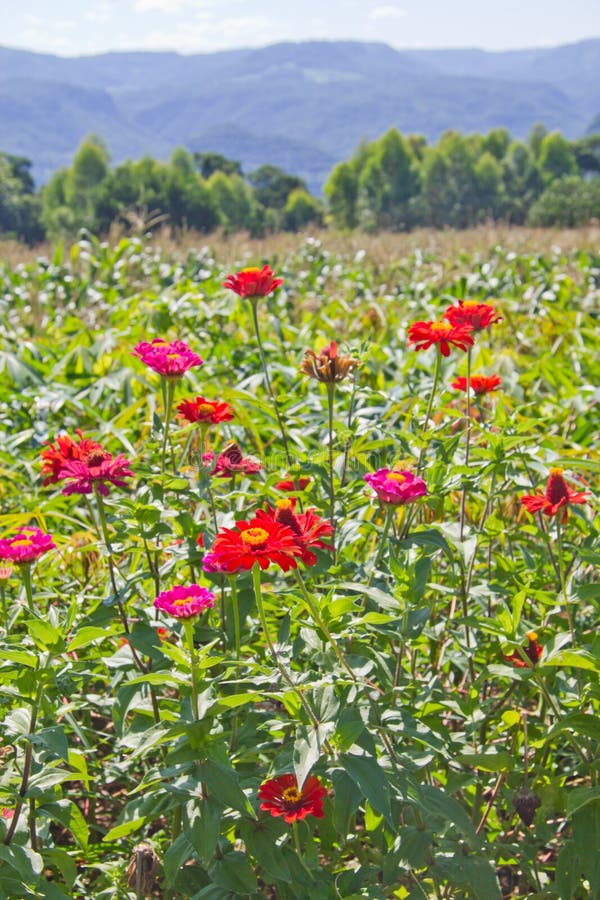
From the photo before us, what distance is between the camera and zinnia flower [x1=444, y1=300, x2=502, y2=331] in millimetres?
1574

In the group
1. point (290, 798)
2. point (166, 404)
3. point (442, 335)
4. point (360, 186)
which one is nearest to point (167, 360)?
point (166, 404)

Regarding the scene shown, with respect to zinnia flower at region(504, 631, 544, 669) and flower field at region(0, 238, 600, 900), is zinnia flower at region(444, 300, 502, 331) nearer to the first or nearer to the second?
flower field at region(0, 238, 600, 900)

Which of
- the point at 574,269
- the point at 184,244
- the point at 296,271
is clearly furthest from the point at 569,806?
the point at 184,244

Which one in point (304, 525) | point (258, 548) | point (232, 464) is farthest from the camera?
point (232, 464)

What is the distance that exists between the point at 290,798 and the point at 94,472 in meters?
0.55

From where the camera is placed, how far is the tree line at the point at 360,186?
4825 cm

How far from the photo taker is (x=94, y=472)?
135 cm

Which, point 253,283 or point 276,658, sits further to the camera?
point 253,283

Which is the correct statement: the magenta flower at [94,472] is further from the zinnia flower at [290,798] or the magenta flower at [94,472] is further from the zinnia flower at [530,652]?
the zinnia flower at [530,652]

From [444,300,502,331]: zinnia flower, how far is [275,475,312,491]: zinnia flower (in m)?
0.39

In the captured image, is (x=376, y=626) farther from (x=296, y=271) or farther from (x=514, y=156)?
(x=514, y=156)

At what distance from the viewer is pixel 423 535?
4.43 ft

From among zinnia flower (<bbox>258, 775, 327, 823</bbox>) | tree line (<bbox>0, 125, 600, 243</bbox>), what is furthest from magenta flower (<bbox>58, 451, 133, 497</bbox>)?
tree line (<bbox>0, 125, 600, 243</bbox>)

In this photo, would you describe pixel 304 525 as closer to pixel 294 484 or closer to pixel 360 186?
pixel 294 484
